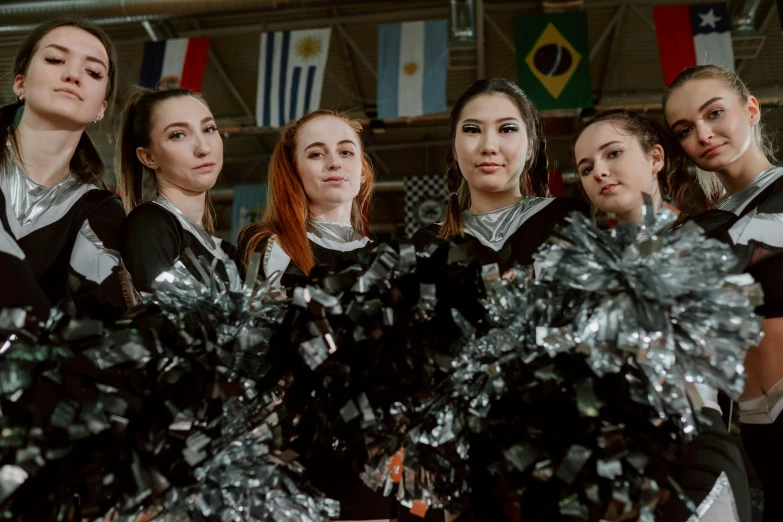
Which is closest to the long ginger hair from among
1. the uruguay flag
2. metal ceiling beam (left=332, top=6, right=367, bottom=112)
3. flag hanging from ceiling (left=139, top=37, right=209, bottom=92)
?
the uruguay flag

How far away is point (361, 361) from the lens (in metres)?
0.96

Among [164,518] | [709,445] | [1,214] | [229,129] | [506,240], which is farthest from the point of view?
[229,129]

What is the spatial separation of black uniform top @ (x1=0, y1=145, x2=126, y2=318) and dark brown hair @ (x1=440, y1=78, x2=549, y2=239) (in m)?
0.76

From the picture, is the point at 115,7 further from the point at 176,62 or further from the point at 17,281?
the point at 17,281

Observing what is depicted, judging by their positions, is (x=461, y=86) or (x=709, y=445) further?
(x=461, y=86)

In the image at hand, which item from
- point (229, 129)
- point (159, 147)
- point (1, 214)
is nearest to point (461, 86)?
point (229, 129)

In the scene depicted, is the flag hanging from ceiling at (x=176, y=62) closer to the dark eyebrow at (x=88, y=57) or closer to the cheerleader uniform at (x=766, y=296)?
the dark eyebrow at (x=88, y=57)

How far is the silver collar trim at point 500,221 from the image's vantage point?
1.58 meters

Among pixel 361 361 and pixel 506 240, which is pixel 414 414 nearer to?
pixel 361 361

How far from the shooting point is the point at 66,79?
1483mm

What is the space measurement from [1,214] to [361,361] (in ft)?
2.72

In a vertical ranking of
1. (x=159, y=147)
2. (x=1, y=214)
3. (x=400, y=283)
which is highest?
(x=159, y=147)

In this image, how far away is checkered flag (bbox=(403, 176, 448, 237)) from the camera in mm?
8531

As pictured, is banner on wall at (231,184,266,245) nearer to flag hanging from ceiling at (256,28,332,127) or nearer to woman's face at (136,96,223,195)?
flag hanging from ceiling at (256,28,332,127)
